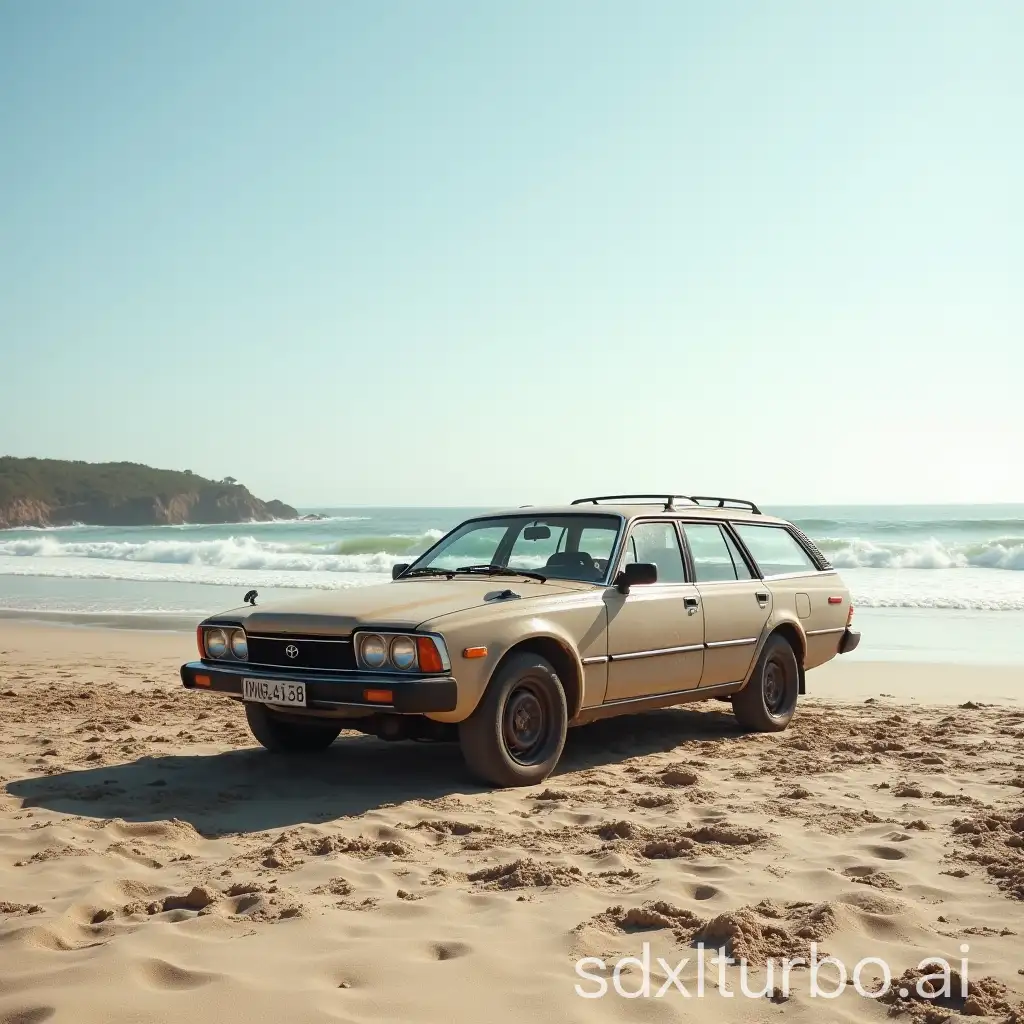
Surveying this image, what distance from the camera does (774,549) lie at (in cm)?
848

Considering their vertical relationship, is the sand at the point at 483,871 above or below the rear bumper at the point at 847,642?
below

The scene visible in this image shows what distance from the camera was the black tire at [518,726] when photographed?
6074 millimetres

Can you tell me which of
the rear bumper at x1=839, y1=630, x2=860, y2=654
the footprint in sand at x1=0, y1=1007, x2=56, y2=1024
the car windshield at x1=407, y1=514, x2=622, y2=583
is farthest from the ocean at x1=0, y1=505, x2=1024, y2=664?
the footprint in sand at x1=0, y1=1007, x2=56, y2=1024

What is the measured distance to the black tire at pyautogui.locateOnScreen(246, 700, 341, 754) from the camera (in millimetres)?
7020

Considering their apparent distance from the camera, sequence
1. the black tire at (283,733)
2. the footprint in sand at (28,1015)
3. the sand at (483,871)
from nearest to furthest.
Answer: the footprint in sand at (28,1015)
the sand at (483,871)
the black tire at (283,733)

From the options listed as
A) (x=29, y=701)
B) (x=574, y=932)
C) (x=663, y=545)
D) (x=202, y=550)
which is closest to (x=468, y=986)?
(x=574, y=932)

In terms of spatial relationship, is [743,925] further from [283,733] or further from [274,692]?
[283,733]

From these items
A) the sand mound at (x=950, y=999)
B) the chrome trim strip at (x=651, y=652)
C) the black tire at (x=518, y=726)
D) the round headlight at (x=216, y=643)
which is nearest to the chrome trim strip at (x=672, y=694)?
the chrome trim strip at (x=651, y=652)

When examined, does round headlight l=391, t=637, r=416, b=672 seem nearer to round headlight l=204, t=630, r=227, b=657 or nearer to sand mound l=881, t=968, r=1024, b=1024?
round headlight l=204, t=630, r=227, b=657

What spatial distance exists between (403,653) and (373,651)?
172 millimetres

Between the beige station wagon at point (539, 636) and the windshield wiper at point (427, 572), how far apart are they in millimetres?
13

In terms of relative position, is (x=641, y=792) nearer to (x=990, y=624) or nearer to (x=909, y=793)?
(x=909, y=793)

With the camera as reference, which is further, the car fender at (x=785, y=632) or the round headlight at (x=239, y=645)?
the car fender at (x=785, y=632)

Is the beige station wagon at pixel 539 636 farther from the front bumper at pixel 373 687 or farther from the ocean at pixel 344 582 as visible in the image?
the ocean at pixel 344 582
